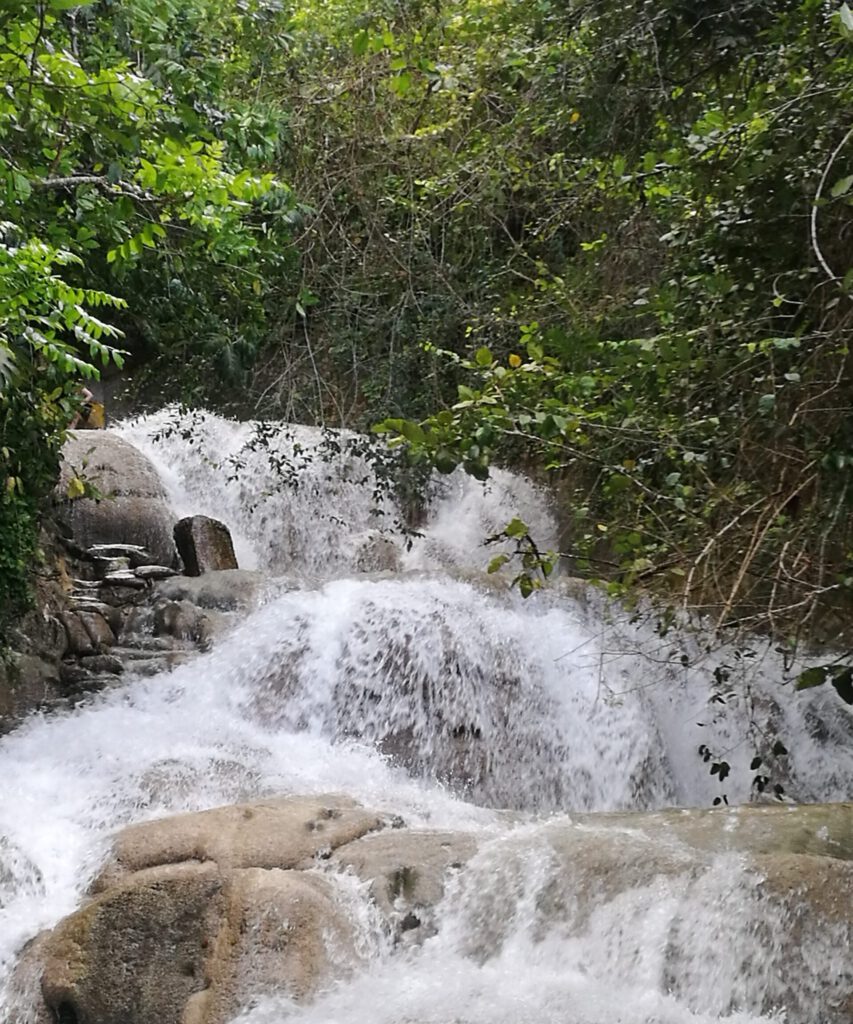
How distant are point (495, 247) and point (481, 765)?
624 centimetres

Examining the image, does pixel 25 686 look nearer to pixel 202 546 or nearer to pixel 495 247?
pixel 202 546

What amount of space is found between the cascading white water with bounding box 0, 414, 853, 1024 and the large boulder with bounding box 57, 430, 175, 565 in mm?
1373

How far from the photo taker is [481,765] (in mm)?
7051

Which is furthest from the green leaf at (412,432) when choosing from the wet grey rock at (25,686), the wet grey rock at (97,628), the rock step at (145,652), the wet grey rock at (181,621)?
the wet grey rock at (97,628)

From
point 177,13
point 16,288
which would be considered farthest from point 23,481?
point 177,13

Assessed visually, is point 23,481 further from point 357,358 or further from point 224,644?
point 357,358

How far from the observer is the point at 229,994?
3848mm

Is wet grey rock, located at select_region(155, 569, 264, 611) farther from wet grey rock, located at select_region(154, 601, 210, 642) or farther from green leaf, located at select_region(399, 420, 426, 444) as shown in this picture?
green leaf, located at select_region(399, 420, 426, 444)

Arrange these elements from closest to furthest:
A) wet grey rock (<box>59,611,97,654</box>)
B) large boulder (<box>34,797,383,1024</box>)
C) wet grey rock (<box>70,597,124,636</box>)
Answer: large boulder (<box>34,797,383,1024</box>), wet grey rock (<box>59,611,97,654</box>), wet grey rock (<box>70,597,124,636</box>)

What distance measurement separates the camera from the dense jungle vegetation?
4113 millimetres

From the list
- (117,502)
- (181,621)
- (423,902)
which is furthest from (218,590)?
(423,902)

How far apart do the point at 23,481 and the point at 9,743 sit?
199 centimetres

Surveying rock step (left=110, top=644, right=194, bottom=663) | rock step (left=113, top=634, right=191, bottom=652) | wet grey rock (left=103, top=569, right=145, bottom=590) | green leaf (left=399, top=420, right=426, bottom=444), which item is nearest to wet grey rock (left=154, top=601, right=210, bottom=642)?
rock step (left=113, top=634, right=191, bottom=652)

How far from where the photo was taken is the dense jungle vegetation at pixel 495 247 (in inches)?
162
